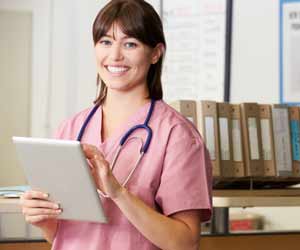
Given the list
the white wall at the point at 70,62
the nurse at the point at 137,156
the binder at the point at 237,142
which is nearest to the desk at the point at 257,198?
the binder at the point at 237,142

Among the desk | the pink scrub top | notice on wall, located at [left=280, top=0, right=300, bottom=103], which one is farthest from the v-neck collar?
notice on wall, located at [left=280, top=0, right=300, bottom=103]

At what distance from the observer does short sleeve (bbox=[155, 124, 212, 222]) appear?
122 cm

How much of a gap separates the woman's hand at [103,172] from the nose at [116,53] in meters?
0.20

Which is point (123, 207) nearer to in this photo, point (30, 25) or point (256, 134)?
point (256, 134)

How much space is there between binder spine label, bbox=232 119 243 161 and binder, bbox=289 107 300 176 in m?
0.21

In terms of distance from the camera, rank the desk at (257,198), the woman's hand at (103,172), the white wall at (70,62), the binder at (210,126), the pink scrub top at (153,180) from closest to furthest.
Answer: the woman's hand at (103,172), the pink scrub top at (153,180), the desk at (257,198), the binder at (210,126), the white wall at (70,62)

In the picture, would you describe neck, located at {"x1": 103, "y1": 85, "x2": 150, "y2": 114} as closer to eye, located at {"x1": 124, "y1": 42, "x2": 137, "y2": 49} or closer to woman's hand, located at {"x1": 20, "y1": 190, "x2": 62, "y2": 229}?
eye, located at {"x1": 124, "y1": 42, "x2": 137, "y2": 49}

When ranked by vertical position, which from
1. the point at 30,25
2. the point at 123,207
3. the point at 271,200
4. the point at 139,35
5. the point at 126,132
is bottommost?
the point at 271,200

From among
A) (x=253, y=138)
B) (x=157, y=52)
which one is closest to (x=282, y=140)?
(x=253, y=138)

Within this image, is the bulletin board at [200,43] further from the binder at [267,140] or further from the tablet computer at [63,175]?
the tablet computer at [63,175]

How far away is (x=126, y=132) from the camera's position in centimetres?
125

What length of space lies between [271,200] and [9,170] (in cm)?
146

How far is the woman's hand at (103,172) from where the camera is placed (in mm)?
1114

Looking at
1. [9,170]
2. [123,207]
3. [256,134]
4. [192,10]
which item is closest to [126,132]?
[123,207]
